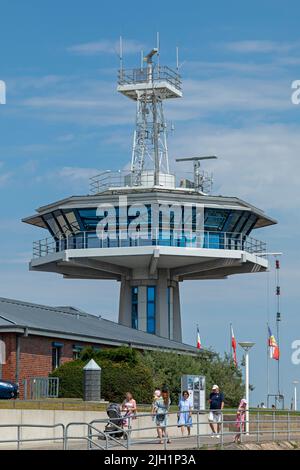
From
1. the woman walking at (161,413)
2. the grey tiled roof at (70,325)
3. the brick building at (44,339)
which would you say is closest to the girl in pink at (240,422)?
the woman walking at (161,413)

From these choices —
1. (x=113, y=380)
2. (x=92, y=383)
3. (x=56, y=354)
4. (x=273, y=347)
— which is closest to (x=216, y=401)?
(x=92, y=383)

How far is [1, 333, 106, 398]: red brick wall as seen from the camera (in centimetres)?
5238

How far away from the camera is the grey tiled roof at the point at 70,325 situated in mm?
53750

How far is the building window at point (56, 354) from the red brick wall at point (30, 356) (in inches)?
5.5

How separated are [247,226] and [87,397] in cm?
3354

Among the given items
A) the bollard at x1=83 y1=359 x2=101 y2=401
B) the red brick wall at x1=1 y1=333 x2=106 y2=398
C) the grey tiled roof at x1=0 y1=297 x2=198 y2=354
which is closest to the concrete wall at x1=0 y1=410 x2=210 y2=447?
the bollard at x1=83 y1=359 x2=101 y2=401

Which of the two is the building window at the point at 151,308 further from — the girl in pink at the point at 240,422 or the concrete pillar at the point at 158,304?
the girl in pink at the point at 240,422

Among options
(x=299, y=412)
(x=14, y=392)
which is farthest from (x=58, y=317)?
(x=14, y=392)

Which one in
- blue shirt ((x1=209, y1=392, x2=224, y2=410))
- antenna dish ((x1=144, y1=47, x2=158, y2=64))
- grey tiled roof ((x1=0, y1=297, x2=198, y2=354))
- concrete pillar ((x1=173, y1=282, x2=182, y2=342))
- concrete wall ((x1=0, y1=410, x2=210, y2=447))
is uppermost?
antenna dish ((x1=144, y1=47, x2=158, y2=64))

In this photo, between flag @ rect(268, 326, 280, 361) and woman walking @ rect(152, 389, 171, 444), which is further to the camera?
flag @ rect(268, 326, 280, 361)

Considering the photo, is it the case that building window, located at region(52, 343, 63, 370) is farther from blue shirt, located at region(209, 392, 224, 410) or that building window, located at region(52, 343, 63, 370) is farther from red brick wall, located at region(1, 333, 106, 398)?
blue shirt, located at region(209, 392, 224, 410)

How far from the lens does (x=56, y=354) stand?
56562 millimetres

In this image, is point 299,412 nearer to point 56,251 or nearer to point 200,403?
point 200,403

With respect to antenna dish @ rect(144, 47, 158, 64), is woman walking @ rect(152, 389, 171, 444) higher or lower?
lower
